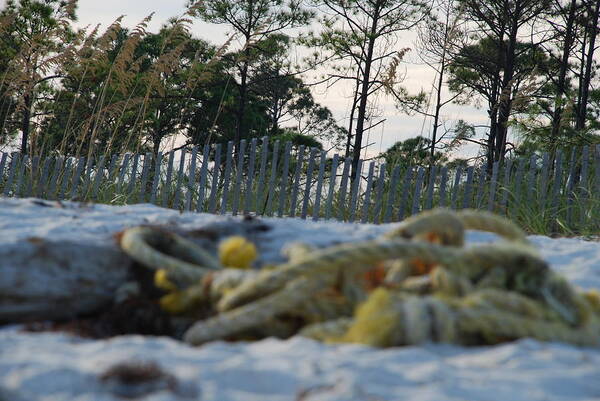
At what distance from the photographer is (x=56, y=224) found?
214cm

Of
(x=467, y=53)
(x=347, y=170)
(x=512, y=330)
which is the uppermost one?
(x=467, y=53)

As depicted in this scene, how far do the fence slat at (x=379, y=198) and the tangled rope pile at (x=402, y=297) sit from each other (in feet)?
17.3

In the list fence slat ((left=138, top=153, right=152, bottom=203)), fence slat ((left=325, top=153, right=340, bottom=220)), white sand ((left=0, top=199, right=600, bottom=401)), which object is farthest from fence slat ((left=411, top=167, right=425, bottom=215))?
white sand ((left=0, top=199, right=600, bottom=401))

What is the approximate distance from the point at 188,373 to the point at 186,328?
410 millimetres

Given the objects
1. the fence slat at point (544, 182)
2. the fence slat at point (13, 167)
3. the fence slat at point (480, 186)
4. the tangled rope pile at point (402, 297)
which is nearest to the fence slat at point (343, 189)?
the fence slat at point (480, 186)

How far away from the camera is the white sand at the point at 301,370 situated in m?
0.97

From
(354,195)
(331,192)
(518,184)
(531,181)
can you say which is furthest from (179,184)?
(531,181)

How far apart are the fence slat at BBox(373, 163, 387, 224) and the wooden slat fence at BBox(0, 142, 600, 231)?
1 centimetres

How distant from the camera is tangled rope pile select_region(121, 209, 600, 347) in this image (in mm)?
1201

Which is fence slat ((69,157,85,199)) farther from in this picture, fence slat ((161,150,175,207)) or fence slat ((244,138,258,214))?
fence slat ((244,138,258,214))

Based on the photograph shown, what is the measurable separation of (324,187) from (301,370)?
659 cm

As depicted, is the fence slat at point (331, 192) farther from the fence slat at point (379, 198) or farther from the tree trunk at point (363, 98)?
the tree trunk at point (363, 98)

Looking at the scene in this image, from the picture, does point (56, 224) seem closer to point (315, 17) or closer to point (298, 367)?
point (298, 367)

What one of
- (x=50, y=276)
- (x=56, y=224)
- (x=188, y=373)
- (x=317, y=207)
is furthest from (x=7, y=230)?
(x=317, y=207)
